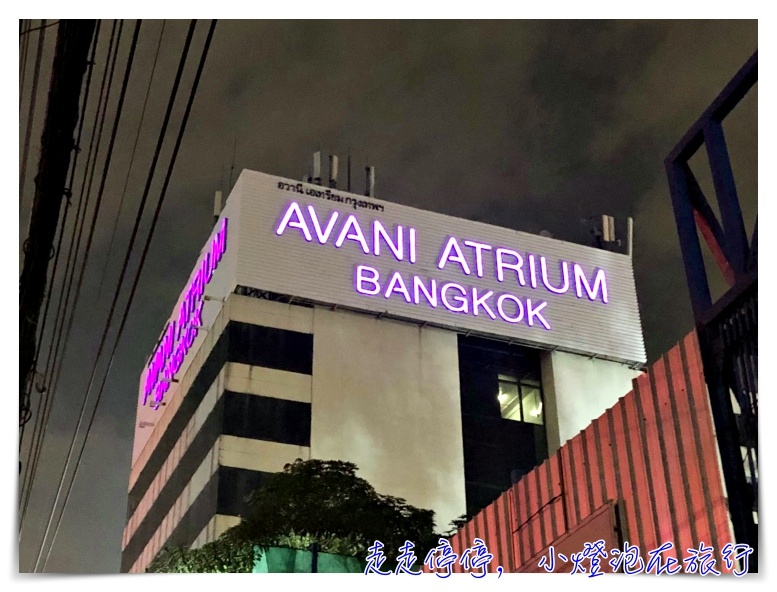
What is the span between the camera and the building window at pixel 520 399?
3044 cm

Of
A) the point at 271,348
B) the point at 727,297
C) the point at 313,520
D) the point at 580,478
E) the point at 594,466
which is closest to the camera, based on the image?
the point at 727,297

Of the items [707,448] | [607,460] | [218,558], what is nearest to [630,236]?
[218,558]

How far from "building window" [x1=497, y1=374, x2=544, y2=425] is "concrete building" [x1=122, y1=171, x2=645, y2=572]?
1.8 inches

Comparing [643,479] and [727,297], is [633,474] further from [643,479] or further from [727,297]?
[727,297]

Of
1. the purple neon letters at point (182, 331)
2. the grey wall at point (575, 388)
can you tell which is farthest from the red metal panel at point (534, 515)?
the grey wall at point (575, 388)

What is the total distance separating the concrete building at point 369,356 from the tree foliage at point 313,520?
867 millimetres

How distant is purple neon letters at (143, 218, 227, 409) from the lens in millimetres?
28281

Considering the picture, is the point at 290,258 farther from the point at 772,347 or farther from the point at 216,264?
the point at 772,347

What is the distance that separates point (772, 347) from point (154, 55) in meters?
6.79

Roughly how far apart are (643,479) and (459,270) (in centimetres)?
2157

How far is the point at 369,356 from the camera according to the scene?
27844 millimetres

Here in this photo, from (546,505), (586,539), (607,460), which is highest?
(607,460)

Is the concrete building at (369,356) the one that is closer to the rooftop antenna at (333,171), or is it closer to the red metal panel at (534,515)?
the rooftop antenna at (333,171)

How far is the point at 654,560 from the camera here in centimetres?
768
